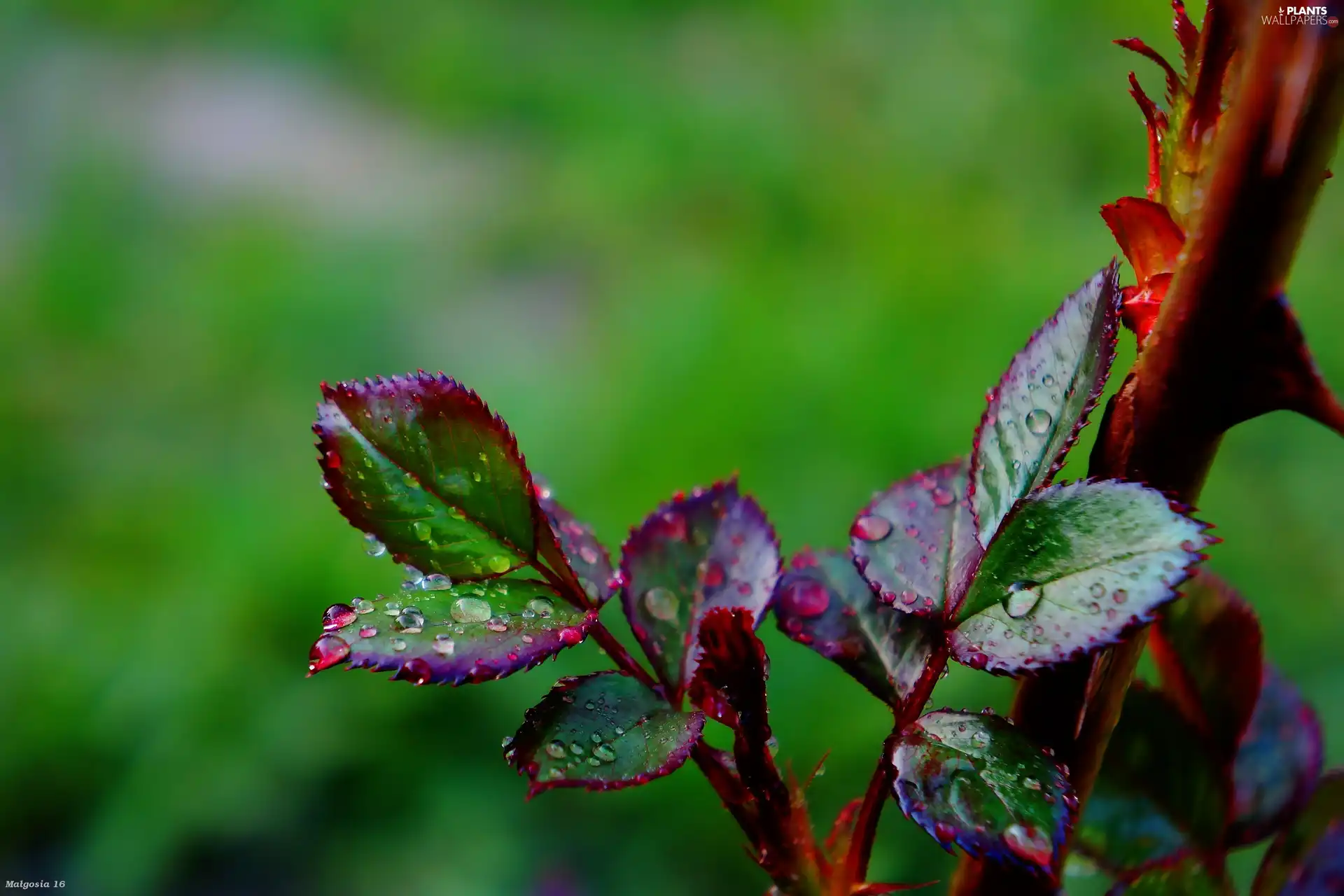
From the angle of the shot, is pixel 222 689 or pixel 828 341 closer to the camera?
pixel 222 689

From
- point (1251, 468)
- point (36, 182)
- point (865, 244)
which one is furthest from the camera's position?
point (36, 182)

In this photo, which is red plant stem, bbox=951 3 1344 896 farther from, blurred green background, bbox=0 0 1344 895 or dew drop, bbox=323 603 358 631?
blurred green background, bbox=0 0 1344 895

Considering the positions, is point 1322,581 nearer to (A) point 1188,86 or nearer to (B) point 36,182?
(A) point 1188,86

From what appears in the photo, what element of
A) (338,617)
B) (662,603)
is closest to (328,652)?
(338,617)

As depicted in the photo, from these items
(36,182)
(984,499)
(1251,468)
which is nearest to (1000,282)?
(1251,468)

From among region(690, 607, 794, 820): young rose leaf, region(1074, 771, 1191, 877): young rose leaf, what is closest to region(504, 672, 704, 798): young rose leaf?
region(690, 607, 794, 820): young rose leaf

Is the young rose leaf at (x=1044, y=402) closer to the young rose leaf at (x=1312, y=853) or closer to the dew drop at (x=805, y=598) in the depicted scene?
the dew drop at (x=805, y=598)
